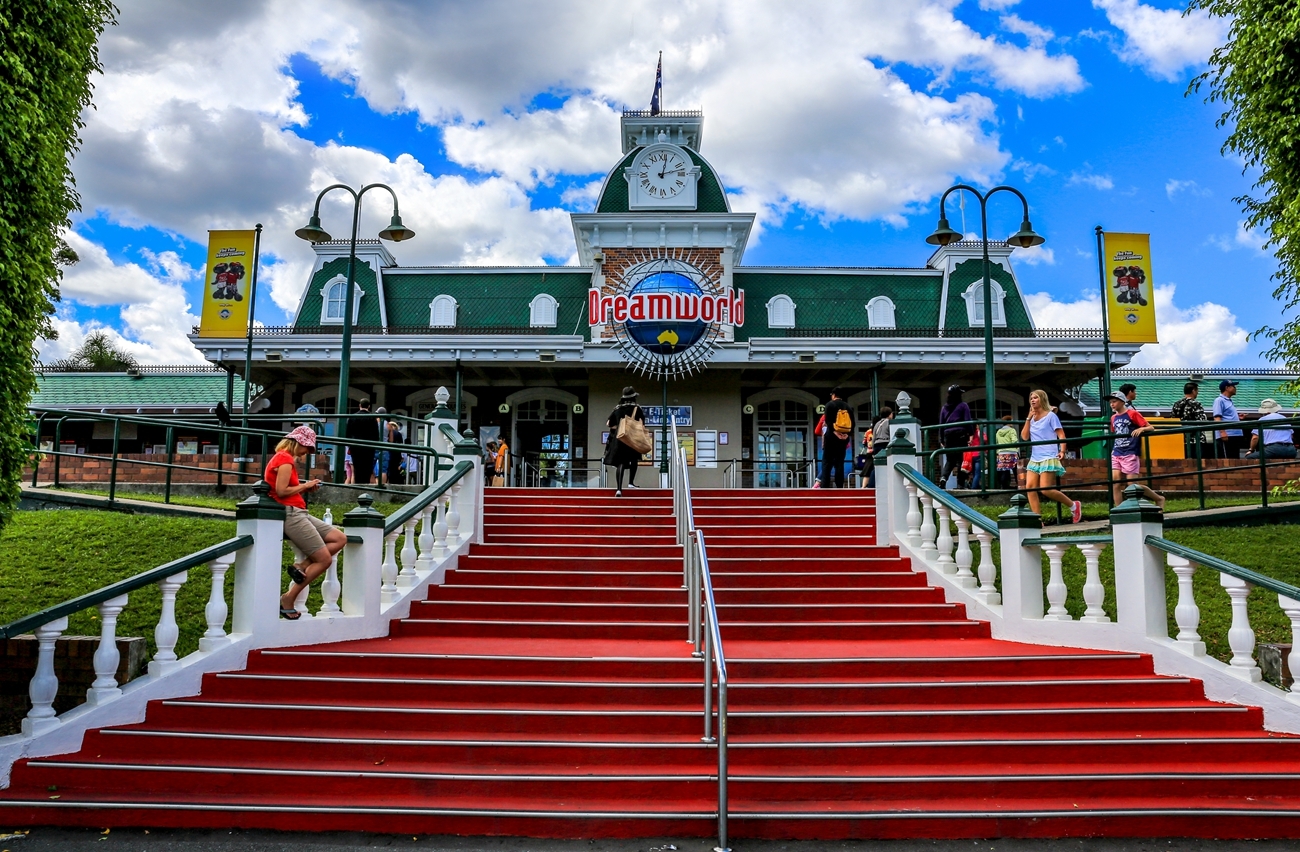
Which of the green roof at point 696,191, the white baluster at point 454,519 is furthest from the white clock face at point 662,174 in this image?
the white baluster at point 454,519

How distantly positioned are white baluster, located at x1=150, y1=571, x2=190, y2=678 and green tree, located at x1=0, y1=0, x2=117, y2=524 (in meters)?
1.24

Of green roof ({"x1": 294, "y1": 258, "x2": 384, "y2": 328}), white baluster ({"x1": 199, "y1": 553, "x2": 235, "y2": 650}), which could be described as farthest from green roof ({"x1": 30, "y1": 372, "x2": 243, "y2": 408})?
white baluster ({"x1": 199, "y1": 553, "x2": 235, "y2": 650})

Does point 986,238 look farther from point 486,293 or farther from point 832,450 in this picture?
point 486,293

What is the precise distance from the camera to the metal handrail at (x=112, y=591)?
5.08 m

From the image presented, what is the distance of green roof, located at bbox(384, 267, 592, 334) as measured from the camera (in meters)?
23.0

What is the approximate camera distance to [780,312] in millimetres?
22688

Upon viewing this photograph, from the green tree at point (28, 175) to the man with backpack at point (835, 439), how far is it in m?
9.60

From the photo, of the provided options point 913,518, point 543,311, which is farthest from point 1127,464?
point 543,311

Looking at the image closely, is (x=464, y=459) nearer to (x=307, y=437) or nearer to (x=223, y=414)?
(x=307, y=437)

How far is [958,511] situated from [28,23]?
8.37 meters

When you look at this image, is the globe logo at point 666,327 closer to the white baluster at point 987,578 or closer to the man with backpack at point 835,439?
the man with backpack at point 835,439

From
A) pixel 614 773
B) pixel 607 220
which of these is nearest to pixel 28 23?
pixel 614 773

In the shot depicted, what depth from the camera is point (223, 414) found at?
15352 millimetres

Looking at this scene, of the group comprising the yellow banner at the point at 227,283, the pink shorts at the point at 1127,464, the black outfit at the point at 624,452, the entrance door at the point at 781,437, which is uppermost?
the yellow banner at the point at 227,283
